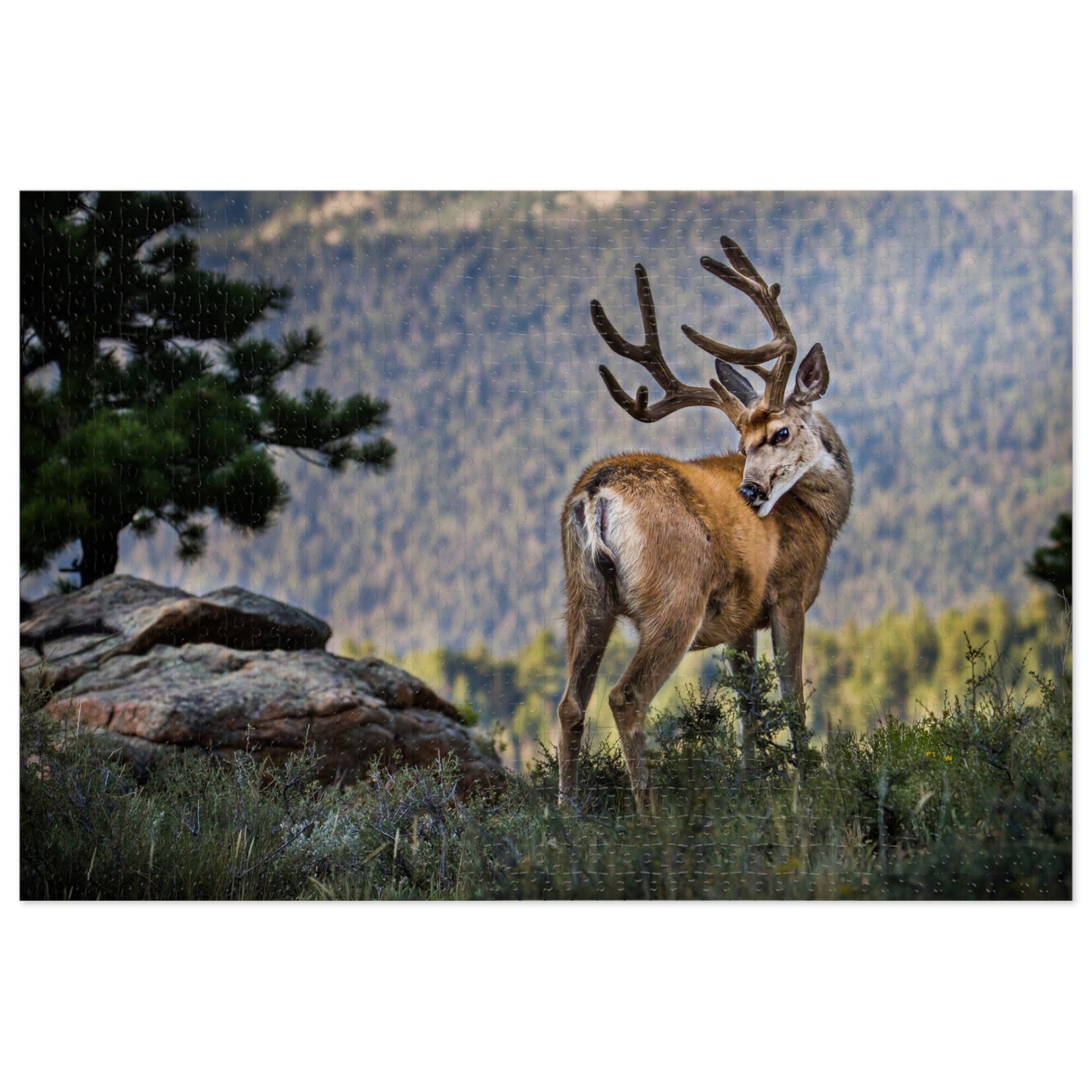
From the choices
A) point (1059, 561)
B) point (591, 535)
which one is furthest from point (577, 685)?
point (1059, 561)

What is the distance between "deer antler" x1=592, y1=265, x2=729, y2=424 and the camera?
509cm

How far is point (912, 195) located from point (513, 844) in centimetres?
326

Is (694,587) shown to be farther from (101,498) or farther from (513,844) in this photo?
(101,498)

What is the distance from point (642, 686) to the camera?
4.91 m

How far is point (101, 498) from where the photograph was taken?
5.30m

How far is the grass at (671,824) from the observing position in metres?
4.81

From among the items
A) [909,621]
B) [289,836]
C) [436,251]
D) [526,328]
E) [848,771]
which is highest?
[436,251]

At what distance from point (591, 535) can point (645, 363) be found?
82 centimetres

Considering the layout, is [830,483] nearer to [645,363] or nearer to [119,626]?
[645,363]

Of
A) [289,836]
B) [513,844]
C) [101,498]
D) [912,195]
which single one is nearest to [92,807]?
[289,836]

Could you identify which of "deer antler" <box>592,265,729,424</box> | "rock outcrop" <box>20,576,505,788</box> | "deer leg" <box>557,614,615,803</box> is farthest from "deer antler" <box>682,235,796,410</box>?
"rock outcrop" <box>20,576,505,788</box>

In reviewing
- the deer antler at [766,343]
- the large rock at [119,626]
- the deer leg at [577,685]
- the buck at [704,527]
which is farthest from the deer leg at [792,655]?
the large rock at [119,626]

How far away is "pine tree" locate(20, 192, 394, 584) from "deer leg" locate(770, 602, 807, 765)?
1.86 metres

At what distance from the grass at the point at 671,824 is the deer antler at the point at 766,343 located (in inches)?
49.9
